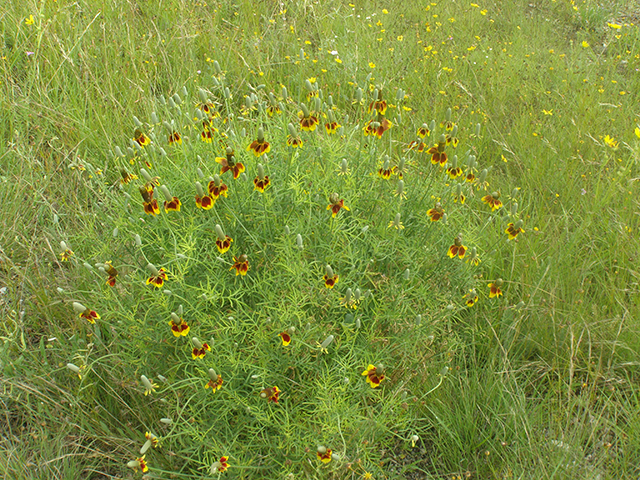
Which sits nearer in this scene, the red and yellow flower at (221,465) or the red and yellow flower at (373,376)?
the red and yellow flower at (221,465)

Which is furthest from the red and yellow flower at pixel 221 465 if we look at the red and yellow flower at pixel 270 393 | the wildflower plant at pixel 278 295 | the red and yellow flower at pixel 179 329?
the red and yellow flower at pixel 179 329

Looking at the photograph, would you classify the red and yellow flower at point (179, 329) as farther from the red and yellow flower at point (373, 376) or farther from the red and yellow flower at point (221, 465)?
the red and yellow flower at point (373, 376)

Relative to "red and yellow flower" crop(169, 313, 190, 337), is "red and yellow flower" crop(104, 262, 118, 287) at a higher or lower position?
higher

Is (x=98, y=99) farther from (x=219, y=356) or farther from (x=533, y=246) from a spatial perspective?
(x=533, y=246)

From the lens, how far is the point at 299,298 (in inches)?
75.5

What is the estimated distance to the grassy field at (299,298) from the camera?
1.84m

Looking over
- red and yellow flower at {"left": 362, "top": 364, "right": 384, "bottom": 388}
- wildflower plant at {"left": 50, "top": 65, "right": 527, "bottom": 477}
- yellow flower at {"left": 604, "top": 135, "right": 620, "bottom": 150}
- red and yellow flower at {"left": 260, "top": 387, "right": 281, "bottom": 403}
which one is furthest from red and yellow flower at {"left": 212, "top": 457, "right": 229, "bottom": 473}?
yellow flower at {"left": 604, "top": 135, "right": 620, "bottom": 150}

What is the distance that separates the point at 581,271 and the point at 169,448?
2.19 meters

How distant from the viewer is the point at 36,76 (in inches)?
134

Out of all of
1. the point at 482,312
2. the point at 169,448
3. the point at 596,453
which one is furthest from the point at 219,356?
the point at 596,453

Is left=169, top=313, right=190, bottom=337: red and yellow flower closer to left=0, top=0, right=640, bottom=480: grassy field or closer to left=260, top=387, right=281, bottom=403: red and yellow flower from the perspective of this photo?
left=0, top=0, right=640, bottom=480: grassy field

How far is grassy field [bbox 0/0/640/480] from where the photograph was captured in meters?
1.84

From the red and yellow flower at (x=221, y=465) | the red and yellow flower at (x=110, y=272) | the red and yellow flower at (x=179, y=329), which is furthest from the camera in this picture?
the red and yellow flower at (x=110, y=272)

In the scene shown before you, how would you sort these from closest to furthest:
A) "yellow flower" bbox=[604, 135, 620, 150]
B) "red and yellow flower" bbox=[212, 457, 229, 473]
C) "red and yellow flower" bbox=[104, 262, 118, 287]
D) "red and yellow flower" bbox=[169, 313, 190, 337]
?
"red and yellow flower" bbox=[212, 457, 229, 473]
"red and yellow flower" bbox=[169, 313, 190, 337]
"red and yellow flower" bbox=[104, 262, 118, 287]
"yellow flower" bbox=[604, 135, 620, 150]
